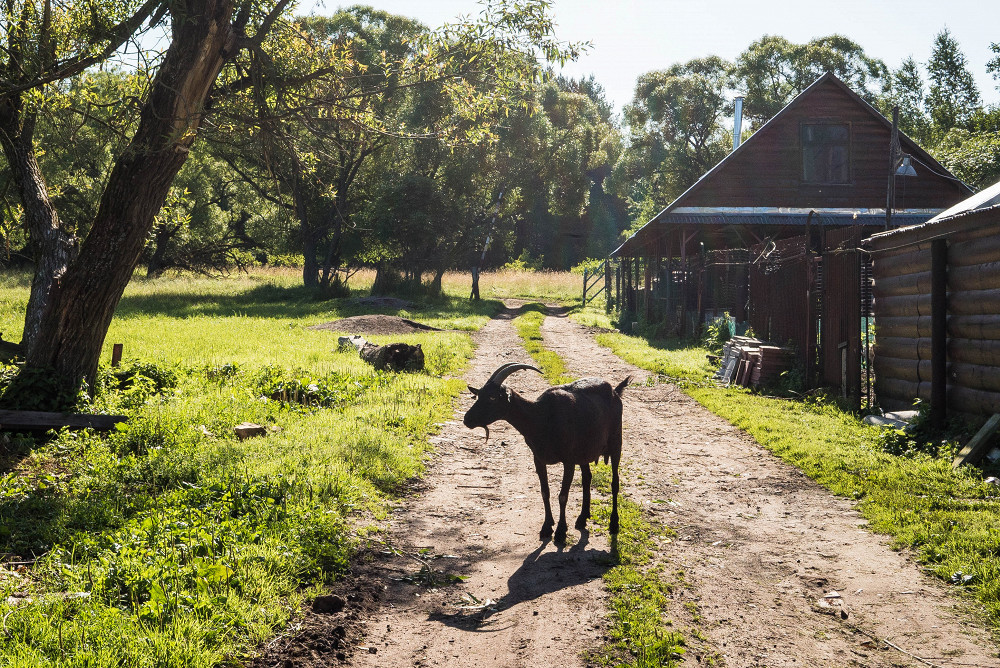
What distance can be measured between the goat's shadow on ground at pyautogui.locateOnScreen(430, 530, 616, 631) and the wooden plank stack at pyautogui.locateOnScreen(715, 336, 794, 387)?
889cm

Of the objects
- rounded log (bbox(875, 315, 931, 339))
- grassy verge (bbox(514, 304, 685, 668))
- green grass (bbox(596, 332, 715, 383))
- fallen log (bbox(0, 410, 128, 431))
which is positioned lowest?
grassy verge (bbox(514, 304, 685, 668))

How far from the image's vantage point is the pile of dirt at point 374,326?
938 inches

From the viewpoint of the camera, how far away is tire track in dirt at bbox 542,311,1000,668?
4250 mm

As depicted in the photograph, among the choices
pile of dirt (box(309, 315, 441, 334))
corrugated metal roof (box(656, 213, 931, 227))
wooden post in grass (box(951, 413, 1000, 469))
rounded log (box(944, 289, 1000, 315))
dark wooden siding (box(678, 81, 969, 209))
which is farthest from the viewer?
pile of dirt (box(309, 315, 441, 334))

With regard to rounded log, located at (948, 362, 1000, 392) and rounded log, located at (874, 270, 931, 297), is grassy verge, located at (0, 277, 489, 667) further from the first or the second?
rounded log, located at (874, 270, 931, 297)

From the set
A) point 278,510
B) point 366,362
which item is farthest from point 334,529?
point 366,362

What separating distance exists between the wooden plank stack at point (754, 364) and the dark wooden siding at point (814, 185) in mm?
9254

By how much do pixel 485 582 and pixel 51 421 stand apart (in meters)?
6.05

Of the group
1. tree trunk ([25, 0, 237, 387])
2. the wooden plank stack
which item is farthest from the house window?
tree trunk ([25, 0, 237, 387])

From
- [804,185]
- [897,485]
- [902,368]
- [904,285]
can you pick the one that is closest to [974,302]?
[904,285]

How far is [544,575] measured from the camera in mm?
5395

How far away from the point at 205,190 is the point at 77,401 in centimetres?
3808

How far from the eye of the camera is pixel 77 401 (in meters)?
9.69

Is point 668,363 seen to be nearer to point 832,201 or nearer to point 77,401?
point 832,201
